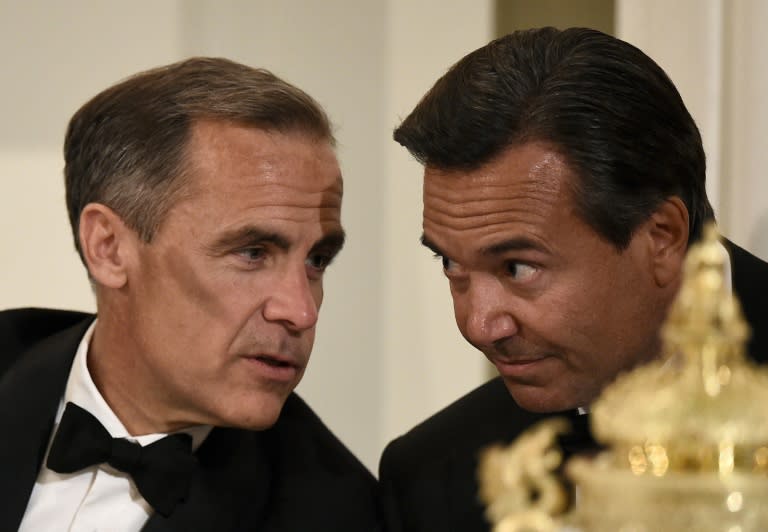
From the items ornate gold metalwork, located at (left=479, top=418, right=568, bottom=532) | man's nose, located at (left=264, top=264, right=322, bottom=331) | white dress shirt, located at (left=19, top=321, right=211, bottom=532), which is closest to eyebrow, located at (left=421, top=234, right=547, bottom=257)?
man's nose, located at (left=264, top=264, right=322, bottom=331)

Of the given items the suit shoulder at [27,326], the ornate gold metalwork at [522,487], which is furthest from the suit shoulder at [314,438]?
the ornate gold metalwork at [522,487]

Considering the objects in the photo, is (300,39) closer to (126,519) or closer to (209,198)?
(209,198)

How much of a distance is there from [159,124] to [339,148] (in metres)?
1.38

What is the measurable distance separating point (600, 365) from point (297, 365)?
1.68 ft

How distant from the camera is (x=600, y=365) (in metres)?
2.04

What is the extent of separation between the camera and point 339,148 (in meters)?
3.70

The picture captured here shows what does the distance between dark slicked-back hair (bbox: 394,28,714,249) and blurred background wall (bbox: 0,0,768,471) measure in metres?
1.59

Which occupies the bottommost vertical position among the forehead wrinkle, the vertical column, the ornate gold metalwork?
the vertical column

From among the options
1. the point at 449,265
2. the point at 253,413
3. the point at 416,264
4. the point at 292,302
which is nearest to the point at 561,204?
the point at 449,265

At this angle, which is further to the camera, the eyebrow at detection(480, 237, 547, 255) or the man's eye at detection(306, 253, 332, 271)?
the man's eye at detection(306, 253, 332, 271)

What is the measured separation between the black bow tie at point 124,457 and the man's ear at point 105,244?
0.81 feet

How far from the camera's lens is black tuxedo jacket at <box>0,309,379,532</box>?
2.28 meters

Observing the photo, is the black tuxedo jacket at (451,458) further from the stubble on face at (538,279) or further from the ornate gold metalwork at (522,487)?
the ornate gold metalwork at (522,487)

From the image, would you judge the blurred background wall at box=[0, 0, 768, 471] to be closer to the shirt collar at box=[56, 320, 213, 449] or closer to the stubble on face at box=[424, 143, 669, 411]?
the shirt collar at box=[56, 320, 213, 449]
